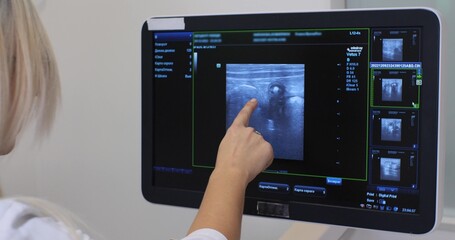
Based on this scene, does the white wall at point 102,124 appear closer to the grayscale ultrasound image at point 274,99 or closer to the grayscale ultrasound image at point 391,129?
the grayscale ultrasound image at point 274,99

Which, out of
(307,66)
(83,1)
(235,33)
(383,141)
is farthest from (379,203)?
(83,1)

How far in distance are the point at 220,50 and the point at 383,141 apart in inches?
12.6

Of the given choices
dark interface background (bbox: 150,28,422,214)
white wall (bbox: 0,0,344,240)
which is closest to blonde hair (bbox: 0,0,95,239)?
dark interface background (bbox: 150,28,422,214)

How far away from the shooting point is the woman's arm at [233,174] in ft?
2.79

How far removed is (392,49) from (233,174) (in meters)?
0.32

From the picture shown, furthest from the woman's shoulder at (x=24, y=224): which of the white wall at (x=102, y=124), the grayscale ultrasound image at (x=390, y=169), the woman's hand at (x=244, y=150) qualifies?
the white wall at (x=102, y=124)

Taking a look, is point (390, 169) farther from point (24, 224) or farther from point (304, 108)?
point (24, 224)

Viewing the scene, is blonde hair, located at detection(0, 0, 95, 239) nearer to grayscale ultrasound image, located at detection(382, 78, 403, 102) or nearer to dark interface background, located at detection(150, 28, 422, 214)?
dark interface background, located at detection(150, 28, 422, 214)

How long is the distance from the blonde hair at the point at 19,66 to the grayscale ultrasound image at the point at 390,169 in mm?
538

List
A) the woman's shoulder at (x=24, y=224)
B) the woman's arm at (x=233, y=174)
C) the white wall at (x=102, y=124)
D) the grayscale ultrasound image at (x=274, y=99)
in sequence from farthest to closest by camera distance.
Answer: the white wall at (x=102, y=124), the grayscale ultrasound image at (x=274, y=99), the woman's arm at (x=233, y=174), the woman's shoulder at (x=24, y=224)

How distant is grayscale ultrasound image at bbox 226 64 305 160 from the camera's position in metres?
0.98

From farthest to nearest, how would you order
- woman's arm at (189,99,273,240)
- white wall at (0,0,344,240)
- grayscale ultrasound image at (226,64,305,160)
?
white wall at (0,0,344,240) < grayscale ultrasound image at (226,64,305,160) < woman's arm at (189,99,273,240)

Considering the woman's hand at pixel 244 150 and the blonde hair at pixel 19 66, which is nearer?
the blonde hair at pixel 19 66

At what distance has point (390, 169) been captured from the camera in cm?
93
